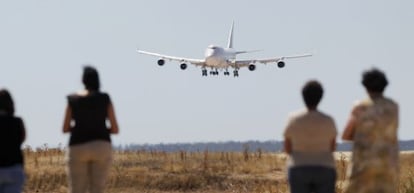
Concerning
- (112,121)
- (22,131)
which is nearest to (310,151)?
(112,121)

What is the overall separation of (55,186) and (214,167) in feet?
28.4

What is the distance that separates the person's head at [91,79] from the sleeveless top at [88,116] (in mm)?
143

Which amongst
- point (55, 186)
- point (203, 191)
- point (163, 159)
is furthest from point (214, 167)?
point (55, 186)

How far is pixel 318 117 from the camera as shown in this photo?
1109 cm

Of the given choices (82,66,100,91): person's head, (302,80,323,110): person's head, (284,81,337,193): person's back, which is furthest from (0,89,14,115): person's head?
(302,80,323,110): person's head

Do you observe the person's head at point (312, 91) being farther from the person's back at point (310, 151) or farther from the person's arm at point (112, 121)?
the person's arm at point (112, 121)

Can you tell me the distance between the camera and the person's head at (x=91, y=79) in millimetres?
11727

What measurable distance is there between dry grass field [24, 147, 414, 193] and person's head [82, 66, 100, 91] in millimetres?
12652

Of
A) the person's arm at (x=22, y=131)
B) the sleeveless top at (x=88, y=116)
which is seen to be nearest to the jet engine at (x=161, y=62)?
the sleeveless top at (x=88, y=116)

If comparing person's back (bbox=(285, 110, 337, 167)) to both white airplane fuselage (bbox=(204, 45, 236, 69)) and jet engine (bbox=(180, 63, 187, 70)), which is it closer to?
jet engine (bbox=(180, 63, 187, 70))

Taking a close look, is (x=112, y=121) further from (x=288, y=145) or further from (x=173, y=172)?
(x=173, y=172)

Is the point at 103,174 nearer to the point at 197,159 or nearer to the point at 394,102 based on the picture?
the point at 394,102

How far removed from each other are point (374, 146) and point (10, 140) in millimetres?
3702

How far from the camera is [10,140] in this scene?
37.2ft
